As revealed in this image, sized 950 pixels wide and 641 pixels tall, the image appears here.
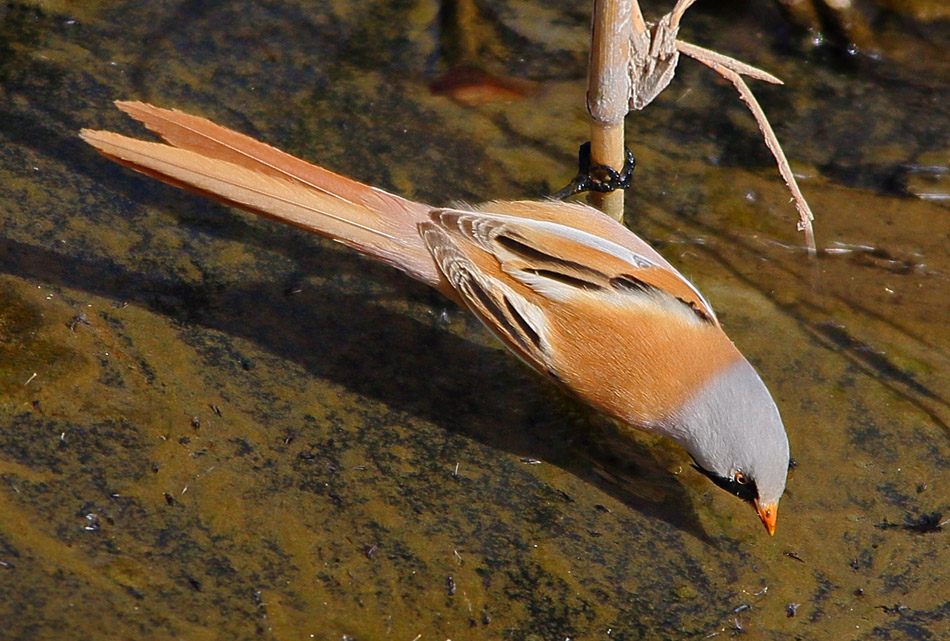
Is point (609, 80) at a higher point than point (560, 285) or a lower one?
higher

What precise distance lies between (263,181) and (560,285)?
129 cm

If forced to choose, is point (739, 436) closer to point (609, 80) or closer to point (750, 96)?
point (750, 96)

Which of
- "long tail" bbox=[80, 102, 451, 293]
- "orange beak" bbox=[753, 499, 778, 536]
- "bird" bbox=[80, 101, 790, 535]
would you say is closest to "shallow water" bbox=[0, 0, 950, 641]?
"orange beak" bbox=[753, 499, 778, 536]

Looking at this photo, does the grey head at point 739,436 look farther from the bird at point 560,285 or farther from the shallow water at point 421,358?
the shallow water at point 421,358

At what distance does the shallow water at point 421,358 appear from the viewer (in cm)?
316

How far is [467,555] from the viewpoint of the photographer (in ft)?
10.9

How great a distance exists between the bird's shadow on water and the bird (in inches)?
7.8

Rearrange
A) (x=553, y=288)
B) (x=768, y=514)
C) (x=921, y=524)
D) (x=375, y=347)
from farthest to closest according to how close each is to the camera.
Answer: (x=375, y=347) → (x=553, y=288) → (x=921, y=524) → (x=768, y=514)

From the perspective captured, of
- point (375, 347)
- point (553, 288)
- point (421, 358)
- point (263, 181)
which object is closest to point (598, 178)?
point (553, 288)

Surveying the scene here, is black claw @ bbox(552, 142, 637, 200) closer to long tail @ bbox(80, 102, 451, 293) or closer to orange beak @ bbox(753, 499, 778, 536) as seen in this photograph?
long tail @ bbox(80, 102, 451, 293)

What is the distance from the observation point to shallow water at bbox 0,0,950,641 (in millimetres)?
3162

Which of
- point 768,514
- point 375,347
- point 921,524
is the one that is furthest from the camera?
point 375,347

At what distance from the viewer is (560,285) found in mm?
3932

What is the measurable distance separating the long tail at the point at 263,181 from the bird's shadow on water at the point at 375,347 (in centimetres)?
41
